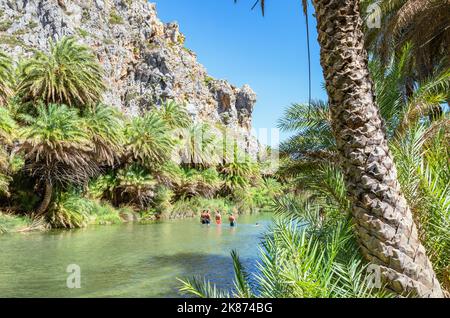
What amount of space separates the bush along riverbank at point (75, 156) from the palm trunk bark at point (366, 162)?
451 inches

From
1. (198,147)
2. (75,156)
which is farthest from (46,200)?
(198,147)

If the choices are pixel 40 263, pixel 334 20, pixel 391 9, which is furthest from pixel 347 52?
pixel 40 263

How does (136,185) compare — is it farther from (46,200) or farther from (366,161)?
(366,161)

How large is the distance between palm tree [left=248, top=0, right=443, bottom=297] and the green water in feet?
11.2

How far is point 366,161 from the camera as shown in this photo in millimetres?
4070

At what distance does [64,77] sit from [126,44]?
130 ft

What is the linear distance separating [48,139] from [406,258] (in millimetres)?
20012

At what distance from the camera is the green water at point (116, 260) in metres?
9.69

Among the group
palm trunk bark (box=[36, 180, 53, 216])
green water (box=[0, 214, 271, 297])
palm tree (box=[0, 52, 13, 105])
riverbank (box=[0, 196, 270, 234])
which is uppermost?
palm tree (box=[0, 52, 13, 105])

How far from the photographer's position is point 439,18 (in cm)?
1141

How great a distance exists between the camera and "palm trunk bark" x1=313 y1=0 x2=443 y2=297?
388 cm

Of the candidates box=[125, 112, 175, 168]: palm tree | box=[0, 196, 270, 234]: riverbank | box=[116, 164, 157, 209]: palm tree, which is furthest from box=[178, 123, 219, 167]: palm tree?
box=[116, 164, 157, 209]: palm tree

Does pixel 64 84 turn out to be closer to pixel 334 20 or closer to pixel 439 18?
pixel 439 18

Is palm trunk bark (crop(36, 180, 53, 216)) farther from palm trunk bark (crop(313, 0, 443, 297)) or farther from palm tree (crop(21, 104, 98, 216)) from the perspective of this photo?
palm trunk bark (crop(313, 0, 443, 297))
